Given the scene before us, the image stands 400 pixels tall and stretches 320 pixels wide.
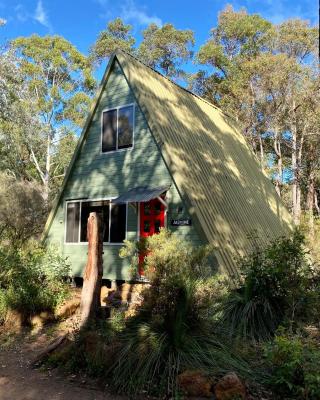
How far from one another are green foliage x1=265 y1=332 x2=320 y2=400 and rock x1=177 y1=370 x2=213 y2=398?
0.78 meters

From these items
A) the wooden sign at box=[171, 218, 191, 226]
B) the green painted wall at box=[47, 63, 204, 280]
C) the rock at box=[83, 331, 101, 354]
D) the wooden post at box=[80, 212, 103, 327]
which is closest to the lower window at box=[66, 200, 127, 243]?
the green painted wall at box=[47, 63, 204, 280]

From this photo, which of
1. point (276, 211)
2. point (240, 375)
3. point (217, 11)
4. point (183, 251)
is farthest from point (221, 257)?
point (217, 11)

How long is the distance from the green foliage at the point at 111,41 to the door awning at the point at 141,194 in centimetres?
2688

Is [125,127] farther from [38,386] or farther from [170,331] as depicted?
[38,386]

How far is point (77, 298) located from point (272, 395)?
6525 mm

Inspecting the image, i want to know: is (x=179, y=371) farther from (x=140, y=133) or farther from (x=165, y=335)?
(x=140, y=133)

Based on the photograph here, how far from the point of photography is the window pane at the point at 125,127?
44.1 feet

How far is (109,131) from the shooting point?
1407 cm

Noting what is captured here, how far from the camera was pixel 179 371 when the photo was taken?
17.6 ft

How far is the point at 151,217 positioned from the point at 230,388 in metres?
8.02

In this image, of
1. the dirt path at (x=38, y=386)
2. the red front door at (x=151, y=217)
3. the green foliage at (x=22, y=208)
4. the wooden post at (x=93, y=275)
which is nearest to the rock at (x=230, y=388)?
the dirt path at (x=38, y=386)

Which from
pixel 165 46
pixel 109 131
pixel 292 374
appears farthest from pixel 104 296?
pixel 165 46

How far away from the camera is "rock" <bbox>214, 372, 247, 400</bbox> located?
4.79m

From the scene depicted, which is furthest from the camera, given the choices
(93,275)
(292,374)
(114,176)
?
(114,176)
